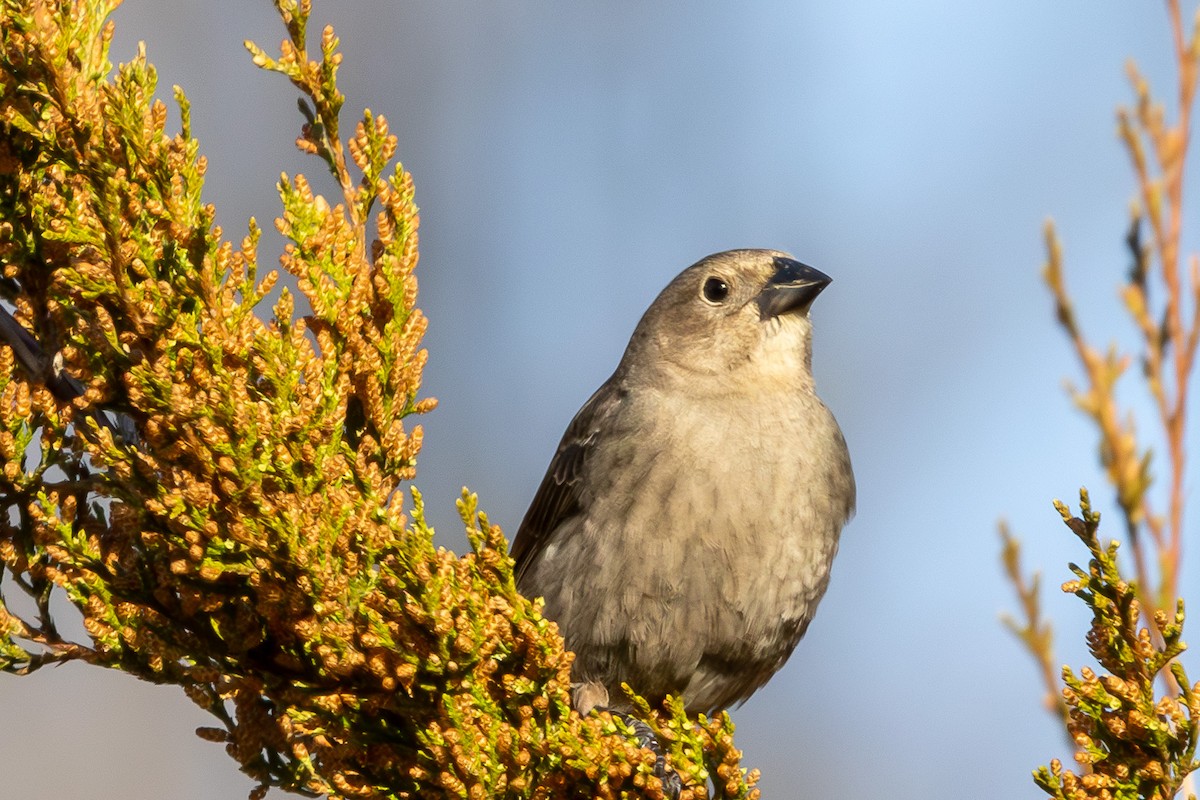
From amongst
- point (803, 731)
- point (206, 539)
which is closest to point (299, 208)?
point (206, 539)

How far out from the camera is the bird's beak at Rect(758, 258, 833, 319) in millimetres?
4691

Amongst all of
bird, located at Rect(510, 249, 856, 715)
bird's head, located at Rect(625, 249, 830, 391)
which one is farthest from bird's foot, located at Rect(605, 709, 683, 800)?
bird's head, located at Rect(625, 249, 830, 391)

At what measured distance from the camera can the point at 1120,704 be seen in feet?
9.78

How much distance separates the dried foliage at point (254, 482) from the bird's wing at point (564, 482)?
124 cm

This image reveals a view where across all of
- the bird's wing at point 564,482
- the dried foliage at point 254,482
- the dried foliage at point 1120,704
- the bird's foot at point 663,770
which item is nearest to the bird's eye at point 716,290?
the bird's wing at point 564,482

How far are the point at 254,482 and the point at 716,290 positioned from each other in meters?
2.29

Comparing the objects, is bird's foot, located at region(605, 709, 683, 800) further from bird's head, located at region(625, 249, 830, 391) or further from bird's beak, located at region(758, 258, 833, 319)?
bird's beak, located at region(758, 258, 833, 319)

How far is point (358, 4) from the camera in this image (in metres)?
11.4

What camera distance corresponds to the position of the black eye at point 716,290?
16.1 ft

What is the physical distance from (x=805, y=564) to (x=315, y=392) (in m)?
Answer: 1.73

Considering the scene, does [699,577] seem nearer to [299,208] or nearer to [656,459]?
[656,459]

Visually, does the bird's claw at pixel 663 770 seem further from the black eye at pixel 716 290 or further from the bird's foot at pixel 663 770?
the black eye at pixel 716 290

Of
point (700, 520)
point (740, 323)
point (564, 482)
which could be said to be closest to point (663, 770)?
point (700, 520)

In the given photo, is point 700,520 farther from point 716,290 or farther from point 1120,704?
point 1120,704
